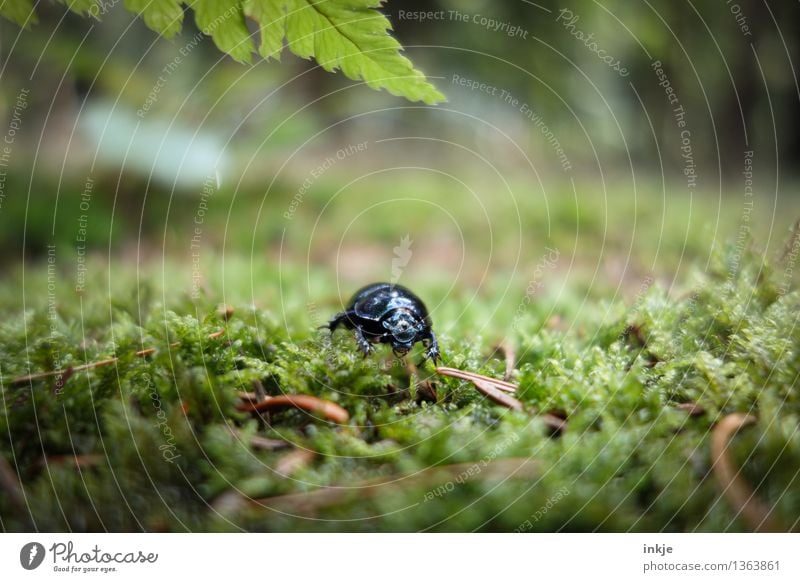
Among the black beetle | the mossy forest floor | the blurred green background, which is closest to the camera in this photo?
the mossy forest floor

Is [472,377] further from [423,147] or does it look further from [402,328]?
[423,147]

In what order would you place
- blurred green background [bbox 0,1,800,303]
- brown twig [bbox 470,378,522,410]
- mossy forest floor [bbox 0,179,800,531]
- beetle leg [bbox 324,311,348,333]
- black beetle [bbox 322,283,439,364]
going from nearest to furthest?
mossy forest floor [bbox 0,179,800,531] < brown twig [bbox 470,378,522,410] < black beetle [bbox 322,283,439,364] < beetle leg [bbox 324,311,348,333] < blurred green background [bbox 0,1,800,303]

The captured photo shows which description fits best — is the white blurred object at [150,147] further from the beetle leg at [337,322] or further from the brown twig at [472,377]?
the brown twig at [472,377]

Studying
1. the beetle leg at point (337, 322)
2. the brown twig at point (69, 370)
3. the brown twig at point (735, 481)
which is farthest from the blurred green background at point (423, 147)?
the brown twig at point (735, 481)

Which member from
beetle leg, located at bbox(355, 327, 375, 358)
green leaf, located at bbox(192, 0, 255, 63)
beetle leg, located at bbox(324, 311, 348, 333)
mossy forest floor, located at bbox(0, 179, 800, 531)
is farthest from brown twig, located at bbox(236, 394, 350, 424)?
green leaf, located at bbox(192, 0, 255, 63)

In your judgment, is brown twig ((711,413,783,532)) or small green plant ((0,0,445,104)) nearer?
brown twig ((711,413,783,532))

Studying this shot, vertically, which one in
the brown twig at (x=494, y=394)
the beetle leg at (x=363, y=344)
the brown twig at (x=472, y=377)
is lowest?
the brown twig at (x=494, y=394)

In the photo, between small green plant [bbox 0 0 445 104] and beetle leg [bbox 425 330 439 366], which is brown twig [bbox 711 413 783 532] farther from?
small green plant [bbox 0 0 445 104]
